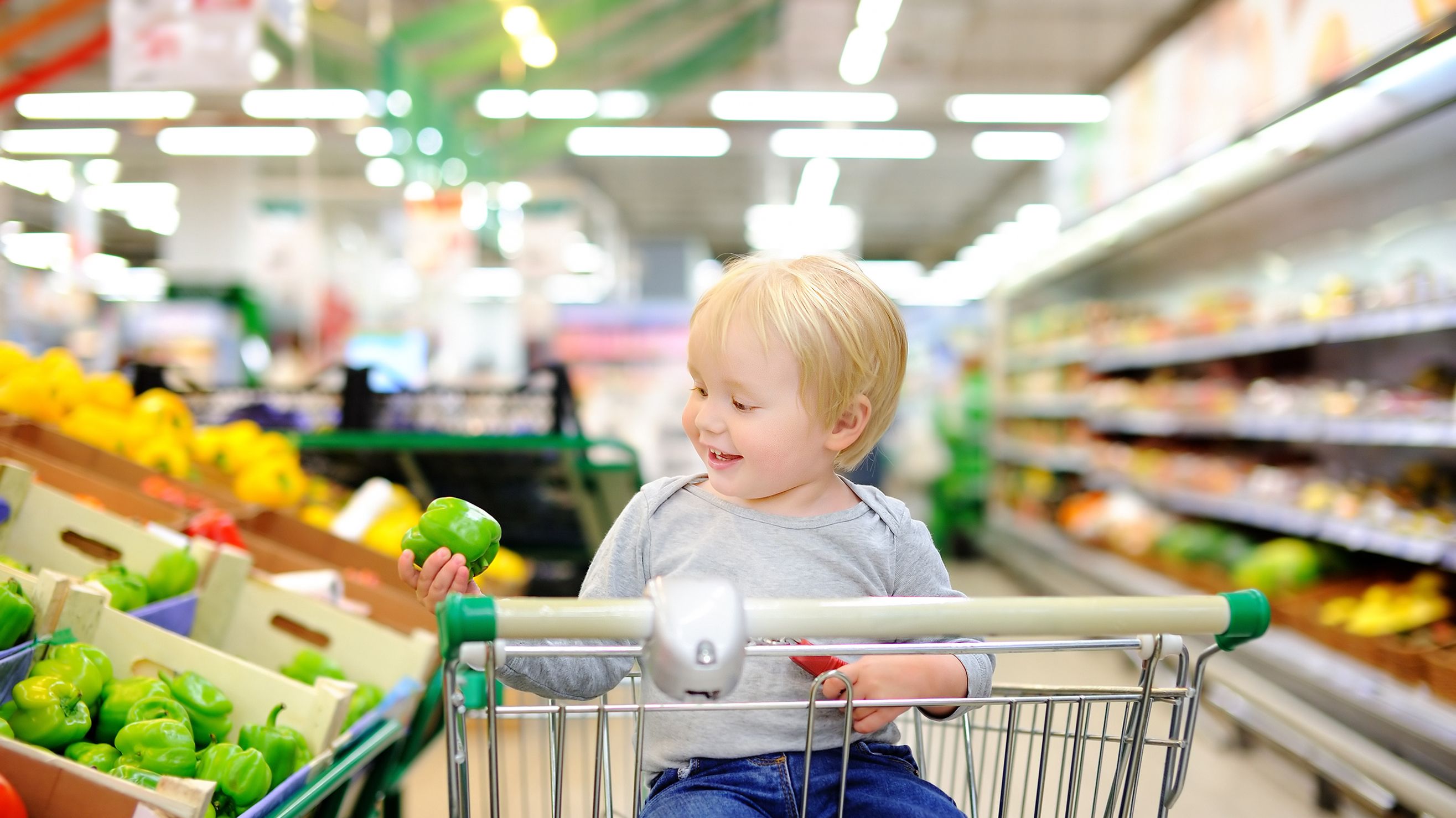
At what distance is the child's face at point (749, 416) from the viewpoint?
1.23 meters

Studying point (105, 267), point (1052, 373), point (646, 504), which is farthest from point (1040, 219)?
point (105, 267)

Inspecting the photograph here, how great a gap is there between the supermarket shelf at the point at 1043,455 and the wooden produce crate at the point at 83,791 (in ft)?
21.8

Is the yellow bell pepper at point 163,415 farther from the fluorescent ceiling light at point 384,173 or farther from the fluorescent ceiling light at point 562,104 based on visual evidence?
the fluorescent ceiling light at point 384,173

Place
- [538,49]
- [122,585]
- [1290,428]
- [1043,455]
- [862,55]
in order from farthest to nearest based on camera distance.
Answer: [1043,455] → [862,55] → [538,49] → [1290,428] → [122,585]

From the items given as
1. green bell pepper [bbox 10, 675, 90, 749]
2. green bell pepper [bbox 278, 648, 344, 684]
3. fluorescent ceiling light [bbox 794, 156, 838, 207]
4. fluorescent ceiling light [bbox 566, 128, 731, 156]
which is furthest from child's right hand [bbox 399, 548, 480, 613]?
fluorescent ceiling light [bbox 794, 156, 838, 207]

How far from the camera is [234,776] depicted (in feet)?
4.08

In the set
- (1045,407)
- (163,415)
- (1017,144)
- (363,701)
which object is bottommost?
(363,701)

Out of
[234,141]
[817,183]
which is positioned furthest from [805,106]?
[234,141]

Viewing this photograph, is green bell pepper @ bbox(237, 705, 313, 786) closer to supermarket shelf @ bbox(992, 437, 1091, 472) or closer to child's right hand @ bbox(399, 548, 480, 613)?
child's right hand @ bbox(399, 548, 480, 613)

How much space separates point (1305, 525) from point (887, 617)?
4049 millimetres

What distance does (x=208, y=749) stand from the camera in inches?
50.4

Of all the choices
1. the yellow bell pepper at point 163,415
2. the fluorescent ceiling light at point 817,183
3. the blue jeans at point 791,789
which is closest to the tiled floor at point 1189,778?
the blue jeans at point 791,789

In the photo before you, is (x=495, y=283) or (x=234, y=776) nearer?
(x=234, y=776)

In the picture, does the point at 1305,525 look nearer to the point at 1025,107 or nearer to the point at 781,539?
the point at 781,539
